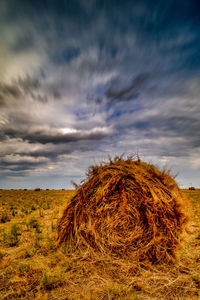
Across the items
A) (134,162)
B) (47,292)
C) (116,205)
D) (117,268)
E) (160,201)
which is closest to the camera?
(47,292)

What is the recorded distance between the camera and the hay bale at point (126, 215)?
13.4ft

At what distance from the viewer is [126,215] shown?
14.2 ft

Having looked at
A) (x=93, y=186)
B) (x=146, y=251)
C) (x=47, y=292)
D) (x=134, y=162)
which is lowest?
(x=47, y=292)

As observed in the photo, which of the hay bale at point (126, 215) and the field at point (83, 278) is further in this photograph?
the hay bale at point (126, 215)

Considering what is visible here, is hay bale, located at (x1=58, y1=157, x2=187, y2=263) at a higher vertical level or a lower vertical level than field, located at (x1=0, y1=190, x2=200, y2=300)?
higher

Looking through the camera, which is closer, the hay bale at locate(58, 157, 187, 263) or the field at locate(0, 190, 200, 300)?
the field at locate(0, 190, 200, 300)

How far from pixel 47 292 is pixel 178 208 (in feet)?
10.3

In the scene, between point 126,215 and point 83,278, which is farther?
point 126,215

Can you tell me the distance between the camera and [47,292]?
9.67 feet

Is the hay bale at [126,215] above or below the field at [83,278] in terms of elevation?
above

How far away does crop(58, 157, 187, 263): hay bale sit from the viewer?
407 centimetres

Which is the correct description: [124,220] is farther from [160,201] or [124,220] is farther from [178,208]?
[178,208]

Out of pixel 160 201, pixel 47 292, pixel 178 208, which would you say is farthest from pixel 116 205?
pixel 47 292

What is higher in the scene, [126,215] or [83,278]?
[126,215]
